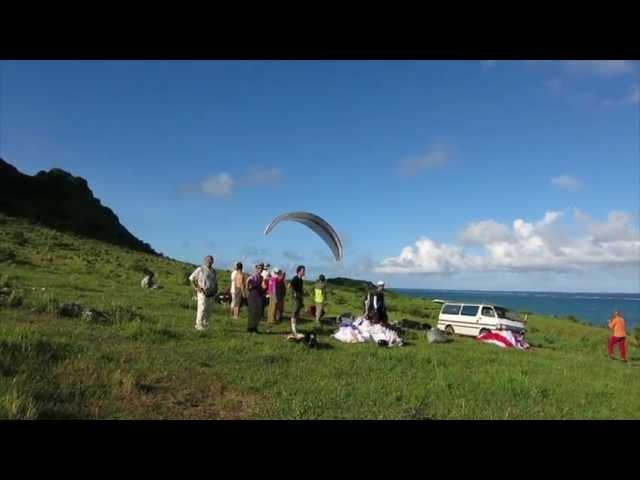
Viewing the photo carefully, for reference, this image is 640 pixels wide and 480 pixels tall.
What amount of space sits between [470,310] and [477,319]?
28.3 inches

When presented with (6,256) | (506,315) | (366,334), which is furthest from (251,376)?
(6,256)

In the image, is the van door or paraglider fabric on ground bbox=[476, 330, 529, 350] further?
the van door

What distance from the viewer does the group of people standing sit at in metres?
13.0

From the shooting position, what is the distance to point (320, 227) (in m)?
28.1

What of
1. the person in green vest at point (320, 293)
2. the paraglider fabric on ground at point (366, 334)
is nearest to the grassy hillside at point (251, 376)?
the paraglider fabric on ground at point (366, 334)

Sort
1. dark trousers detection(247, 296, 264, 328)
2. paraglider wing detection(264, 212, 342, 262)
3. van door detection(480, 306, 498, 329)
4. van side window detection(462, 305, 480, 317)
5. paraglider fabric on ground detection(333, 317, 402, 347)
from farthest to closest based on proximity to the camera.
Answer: paraglider wing detection(264, 212, 342, 262) → van side window detection(462, 305, 480, 317) → van door detection(480, 306, 498, 329) → paraglider fabric on ground detection(333, 317, 402, 347) → dark trousers detection(247, 296, 264, 328)

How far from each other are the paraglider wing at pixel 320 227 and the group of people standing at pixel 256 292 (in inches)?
347

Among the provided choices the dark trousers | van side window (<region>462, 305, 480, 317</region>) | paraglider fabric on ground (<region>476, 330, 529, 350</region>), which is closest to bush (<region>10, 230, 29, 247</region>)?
the dark trousers

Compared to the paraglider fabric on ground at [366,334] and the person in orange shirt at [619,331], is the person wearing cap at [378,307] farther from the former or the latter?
the person in orange shirt at [619,331]

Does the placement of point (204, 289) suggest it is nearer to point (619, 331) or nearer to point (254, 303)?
point (254, 303)

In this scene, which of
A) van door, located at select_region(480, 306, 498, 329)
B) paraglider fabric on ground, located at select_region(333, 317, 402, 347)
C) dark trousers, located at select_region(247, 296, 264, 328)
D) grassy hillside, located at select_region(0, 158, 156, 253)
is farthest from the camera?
grassy hillside, located at select_region(0, 158, 156, 253)

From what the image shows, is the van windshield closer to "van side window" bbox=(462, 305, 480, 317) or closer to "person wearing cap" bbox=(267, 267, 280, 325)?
"van side window" bbox=(462, 305, 480, 317)
